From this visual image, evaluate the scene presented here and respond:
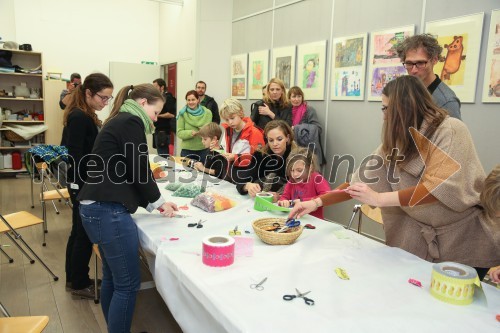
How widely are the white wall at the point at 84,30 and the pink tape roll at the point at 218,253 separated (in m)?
7.10

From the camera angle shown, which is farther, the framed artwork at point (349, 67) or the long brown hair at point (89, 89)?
the framed artwork at point (349, 67)

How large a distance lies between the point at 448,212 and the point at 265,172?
4.13ft

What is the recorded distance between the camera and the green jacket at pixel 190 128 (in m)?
4.38

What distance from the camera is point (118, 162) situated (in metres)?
1.63

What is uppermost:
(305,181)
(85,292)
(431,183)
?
(431,183)

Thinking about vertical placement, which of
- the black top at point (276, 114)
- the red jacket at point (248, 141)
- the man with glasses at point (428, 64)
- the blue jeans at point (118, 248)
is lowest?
the blue jeans at point (118, 248)

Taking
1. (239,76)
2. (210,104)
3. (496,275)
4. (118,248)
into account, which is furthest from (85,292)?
(239,76)

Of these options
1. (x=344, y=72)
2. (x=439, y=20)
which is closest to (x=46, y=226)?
(x=344, y=72)

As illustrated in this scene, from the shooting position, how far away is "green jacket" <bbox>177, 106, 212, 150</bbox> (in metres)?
4.38

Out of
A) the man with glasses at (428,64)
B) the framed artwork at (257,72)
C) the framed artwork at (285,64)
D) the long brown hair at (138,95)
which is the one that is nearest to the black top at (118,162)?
the long brown hair at (138,95)

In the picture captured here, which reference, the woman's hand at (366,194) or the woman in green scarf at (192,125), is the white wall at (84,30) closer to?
the woman in green scarf at (192,125)

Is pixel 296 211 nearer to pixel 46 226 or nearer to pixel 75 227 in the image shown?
pixel 75 227

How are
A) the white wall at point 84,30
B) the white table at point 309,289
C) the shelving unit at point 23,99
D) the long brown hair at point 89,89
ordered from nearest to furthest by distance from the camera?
the white table at point 309,289
the long brown hair at point 89,89
the shelving unit at point 23,99
the white wall at point 84,30

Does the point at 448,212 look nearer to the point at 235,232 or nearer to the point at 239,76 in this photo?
the point at 235,232
